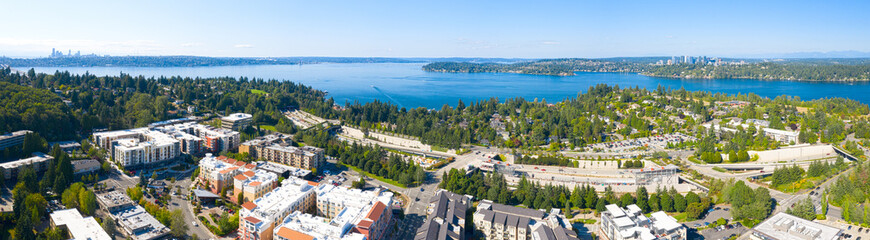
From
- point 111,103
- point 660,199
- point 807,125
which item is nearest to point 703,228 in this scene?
point 660,199

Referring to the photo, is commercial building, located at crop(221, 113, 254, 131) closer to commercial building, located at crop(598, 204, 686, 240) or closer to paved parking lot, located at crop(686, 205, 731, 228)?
commercial building, located at crop(598, 204, 686, 240)

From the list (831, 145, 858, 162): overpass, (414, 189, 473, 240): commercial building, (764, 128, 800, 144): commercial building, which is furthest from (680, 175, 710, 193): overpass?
(764, 128, 800, 144): commercial building

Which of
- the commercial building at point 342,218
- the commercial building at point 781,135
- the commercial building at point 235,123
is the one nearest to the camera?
the commercial building at point 342,218

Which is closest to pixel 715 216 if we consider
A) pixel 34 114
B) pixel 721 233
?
pixel 721 233

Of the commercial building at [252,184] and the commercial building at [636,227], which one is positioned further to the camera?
the commercial building at [252,184]

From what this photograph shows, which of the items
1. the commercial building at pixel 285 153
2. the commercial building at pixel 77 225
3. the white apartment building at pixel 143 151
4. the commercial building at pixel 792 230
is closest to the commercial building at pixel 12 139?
the white apartment building at pixel 143 151

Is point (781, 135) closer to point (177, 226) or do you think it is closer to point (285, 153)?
point (285, 153)

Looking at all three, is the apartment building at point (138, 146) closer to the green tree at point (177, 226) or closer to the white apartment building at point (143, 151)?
the white apartment building at point (143, 151)
